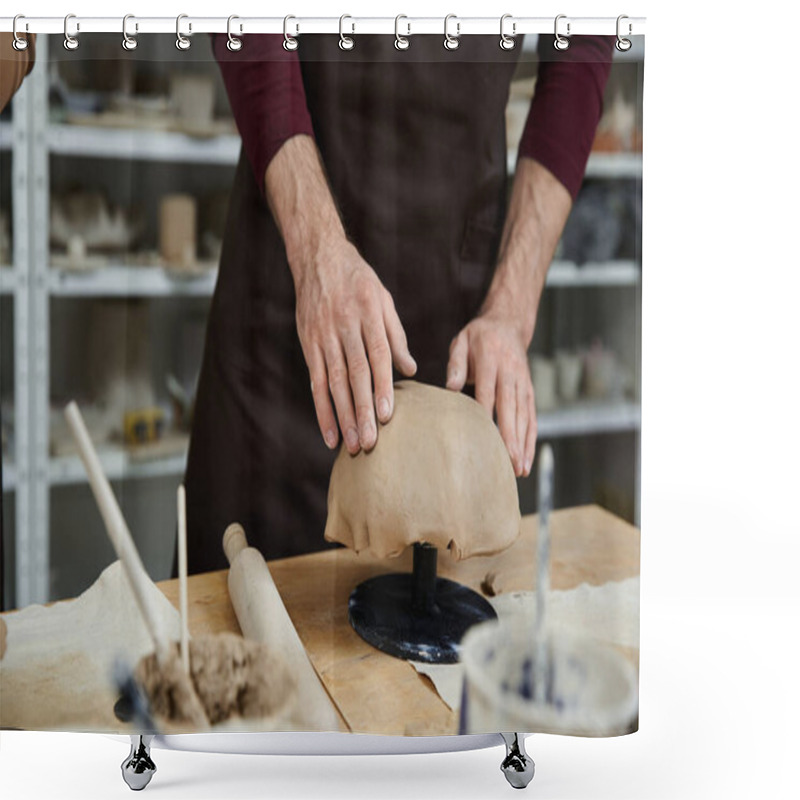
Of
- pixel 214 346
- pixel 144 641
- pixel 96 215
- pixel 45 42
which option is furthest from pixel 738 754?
pixel 45 42

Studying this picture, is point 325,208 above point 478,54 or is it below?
below

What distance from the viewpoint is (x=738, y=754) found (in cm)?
167

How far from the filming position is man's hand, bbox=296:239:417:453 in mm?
1388

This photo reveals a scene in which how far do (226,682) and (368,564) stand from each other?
0.87ft

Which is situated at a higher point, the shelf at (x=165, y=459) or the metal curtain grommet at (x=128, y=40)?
the metal curtain grommet at (x=128, y=40)

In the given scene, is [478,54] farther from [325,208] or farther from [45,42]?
[45,42]

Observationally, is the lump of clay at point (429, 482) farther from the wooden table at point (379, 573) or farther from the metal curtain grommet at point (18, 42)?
the metal curtain grommet at point (18, 42)

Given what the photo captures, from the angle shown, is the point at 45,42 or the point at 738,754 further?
the point at 738,754

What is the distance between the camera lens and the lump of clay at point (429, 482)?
1.37 m

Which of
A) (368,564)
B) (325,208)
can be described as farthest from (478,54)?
(368,564)

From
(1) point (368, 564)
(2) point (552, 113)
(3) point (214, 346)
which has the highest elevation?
(2) point (552, 113)

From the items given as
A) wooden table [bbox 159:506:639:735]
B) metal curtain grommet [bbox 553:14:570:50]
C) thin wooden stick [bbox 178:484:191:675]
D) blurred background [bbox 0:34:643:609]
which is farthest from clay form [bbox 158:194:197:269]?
metal curtain grommet [bbox 553:14:570:50]

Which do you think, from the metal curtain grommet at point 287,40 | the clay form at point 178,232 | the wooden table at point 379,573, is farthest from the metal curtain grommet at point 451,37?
the wooden table at point 379,573

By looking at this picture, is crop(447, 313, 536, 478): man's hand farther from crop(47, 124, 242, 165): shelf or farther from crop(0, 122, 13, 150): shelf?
crop(0, 122, 13, 150): shelf
